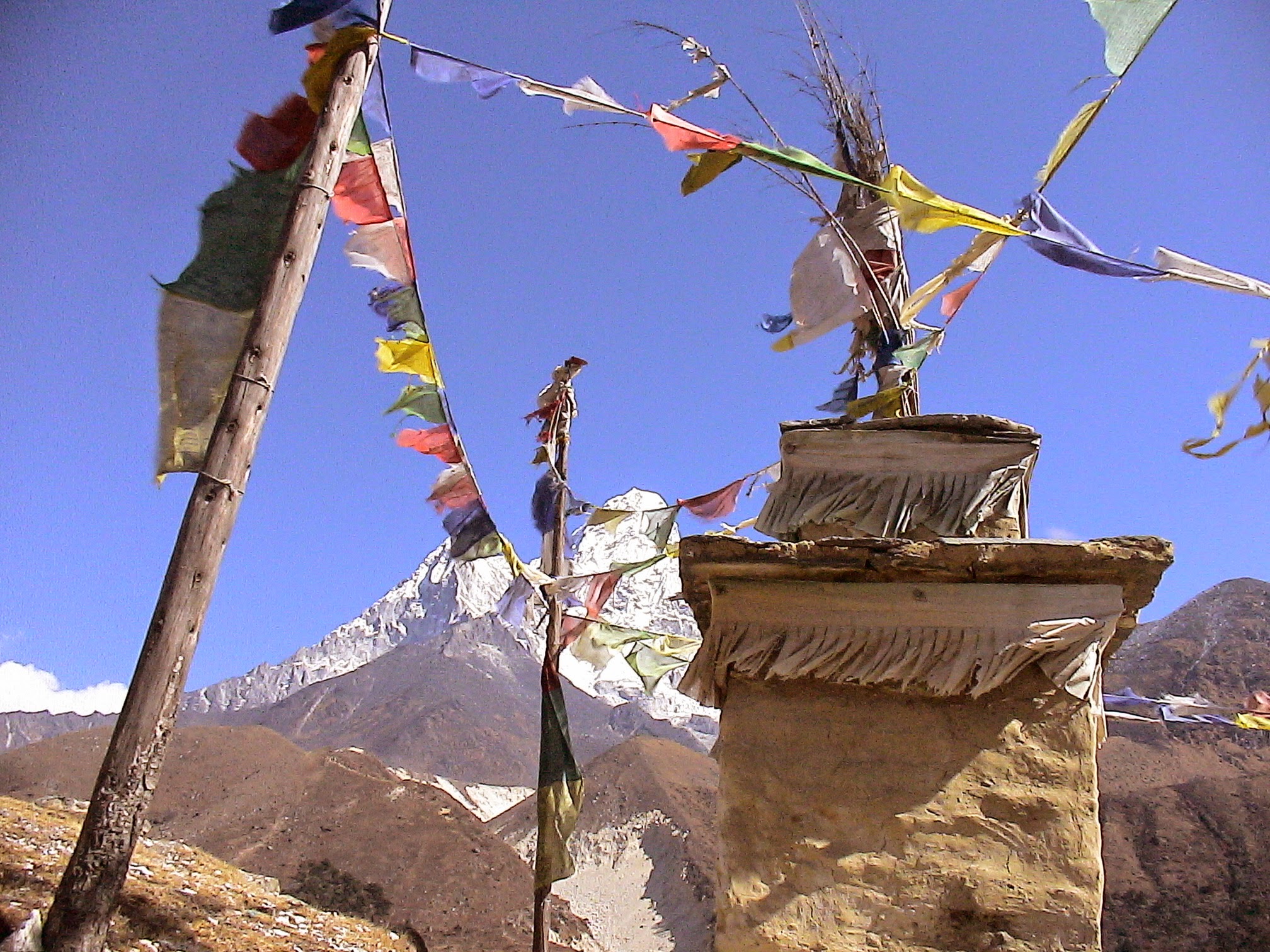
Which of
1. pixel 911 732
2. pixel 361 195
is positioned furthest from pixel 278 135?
pixel 911 732

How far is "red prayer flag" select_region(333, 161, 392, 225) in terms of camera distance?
4.98 m

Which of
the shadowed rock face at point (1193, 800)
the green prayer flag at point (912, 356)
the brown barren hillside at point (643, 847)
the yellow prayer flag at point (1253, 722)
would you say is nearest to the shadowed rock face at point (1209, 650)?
the shadowed rock face at point (1193, 800)

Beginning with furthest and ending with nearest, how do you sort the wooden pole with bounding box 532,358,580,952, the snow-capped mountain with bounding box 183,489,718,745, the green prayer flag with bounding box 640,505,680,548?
the snow-capped mountain with bounding box 183,489,718,745 < the wooden pole with bounding box 532,358,580,952 < the green prayer flag with bounding box 640,505,680,548

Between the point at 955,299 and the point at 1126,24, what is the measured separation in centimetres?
191

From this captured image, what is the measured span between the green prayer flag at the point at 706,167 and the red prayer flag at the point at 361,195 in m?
1.63

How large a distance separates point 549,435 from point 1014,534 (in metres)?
5.45

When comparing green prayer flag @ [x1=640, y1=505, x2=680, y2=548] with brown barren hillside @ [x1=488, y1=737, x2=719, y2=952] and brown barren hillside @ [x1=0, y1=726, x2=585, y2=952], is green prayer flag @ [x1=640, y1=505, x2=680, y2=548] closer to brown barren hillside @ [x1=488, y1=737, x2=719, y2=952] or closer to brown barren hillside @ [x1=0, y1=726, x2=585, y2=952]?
brown barren hillside @ [x1=0, y1=726, x2=585, y2=952]

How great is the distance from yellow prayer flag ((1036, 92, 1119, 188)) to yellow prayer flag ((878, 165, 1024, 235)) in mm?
613

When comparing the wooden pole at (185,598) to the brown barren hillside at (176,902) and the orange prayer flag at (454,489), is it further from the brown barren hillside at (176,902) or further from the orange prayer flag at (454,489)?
the brown barren hillside at (176,902)

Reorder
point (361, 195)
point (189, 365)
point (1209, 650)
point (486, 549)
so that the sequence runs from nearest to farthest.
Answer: point (189, 365)
point (361, 195)
point (486, 549)
point (1209, 650)

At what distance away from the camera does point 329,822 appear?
2922 cm

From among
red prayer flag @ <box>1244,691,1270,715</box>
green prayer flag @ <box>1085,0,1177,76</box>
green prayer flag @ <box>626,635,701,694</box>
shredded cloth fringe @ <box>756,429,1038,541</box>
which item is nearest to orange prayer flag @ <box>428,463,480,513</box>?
green prayer flag @ <box>626,635,701,694</box>

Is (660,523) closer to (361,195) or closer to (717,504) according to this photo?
(717,504)

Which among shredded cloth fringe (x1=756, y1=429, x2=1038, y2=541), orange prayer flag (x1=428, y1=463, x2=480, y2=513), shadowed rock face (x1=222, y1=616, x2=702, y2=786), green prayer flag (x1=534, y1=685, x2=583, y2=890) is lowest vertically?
green prayer flag (x1=534, y1=685, x2=583, y2=890)
